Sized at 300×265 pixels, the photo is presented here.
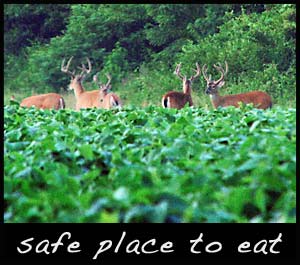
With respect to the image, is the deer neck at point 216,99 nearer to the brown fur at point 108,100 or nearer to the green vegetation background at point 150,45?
the brown fur at point 108,100

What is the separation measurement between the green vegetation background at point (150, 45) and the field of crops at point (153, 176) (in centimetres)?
1156

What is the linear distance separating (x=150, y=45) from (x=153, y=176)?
17.7 meters

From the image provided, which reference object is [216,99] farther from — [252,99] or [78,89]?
[78,89]

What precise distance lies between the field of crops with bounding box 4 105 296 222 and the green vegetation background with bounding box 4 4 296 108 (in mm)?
11556

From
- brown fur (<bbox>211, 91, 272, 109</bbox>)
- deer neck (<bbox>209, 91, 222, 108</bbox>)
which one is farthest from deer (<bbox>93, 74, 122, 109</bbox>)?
brown fur (<bbox>211, 91, 272, 109</bbox>)

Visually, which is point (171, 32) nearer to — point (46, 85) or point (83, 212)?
point (46, 85)

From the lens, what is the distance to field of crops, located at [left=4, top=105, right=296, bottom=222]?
2957mm

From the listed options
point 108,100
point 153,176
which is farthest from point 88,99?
point 153,176

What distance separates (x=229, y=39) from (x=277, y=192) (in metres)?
14.7

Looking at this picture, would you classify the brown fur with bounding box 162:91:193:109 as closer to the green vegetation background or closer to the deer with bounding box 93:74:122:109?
the deer with bounding box 93:74:122:109

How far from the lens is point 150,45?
2083 centimetres

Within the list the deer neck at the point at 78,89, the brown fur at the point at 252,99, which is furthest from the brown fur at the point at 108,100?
the brown fur at the point at 252,99

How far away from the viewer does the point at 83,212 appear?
2953mm

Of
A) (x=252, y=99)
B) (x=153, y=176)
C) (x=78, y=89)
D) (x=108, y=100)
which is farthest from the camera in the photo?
(x=78, y=89)
